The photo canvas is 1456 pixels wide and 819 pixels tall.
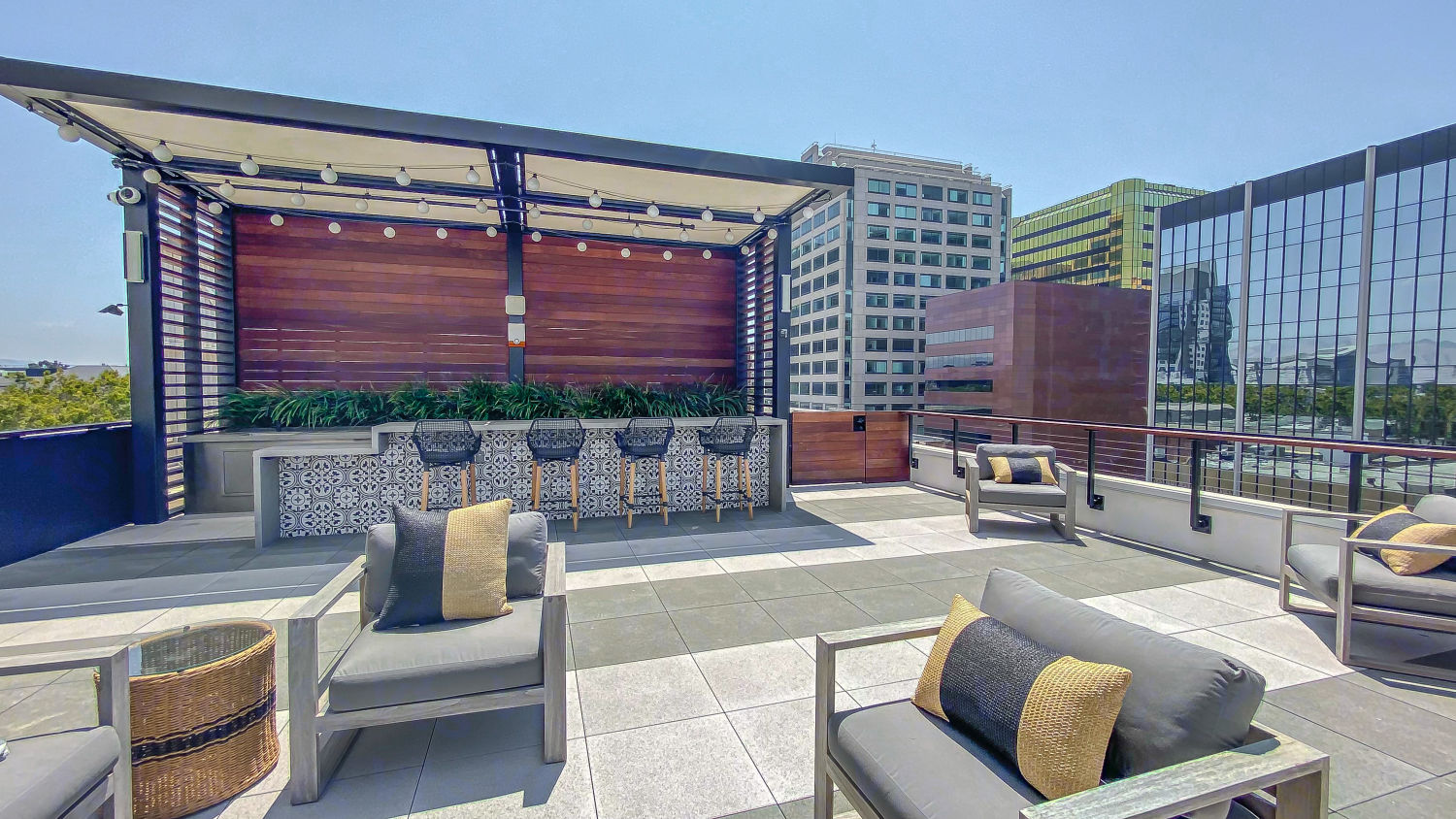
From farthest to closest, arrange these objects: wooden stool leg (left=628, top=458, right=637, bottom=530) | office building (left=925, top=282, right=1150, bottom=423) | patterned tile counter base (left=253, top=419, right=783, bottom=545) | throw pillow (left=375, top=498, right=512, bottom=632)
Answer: office building (left=925, top=282, right=1150, bottom=423), wooden stool leg (left=628, top=458, right=637, bottom=530), patterned tile counter base (left=253, top=419, right=783, bottom=545), throw pillow (left=375, top=498, right=512, bottom=632)

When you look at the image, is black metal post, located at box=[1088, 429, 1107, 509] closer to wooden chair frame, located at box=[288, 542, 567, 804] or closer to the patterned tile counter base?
the patterned tile counter base

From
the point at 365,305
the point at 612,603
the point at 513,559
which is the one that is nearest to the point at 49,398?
the point at 365,305

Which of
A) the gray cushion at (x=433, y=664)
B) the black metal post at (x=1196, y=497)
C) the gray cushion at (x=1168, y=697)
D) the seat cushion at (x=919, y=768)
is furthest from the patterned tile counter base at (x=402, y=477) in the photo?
the gray cushion at (x=1168, y=697)

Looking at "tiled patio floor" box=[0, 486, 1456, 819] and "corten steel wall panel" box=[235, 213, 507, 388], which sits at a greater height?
"corten steel wall panel" box=[235, 213, 507, 388]

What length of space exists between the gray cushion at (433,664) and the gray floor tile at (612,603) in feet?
3.49

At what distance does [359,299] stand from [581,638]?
5.21m

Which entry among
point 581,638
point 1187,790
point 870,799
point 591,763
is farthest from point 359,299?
point 1187,790

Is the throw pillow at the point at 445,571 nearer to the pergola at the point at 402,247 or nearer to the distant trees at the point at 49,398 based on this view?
the pergola at the point at 402,247

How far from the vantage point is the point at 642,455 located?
5281mm

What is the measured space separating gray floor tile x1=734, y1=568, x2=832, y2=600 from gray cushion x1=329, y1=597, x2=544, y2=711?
178 cm

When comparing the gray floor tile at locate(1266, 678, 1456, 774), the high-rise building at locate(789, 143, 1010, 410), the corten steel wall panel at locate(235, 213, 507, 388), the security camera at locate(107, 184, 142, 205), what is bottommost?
the gray floor tile at locate(1266, 678, 1456, 774)

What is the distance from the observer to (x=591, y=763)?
78.3 inches

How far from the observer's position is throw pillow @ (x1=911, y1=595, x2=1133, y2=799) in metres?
1.22

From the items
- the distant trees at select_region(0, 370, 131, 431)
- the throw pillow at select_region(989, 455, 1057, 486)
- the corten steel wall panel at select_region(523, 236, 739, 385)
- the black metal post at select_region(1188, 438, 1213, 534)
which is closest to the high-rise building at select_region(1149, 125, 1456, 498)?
the throw pillow at select_region(989, 455, 1057, 486)
